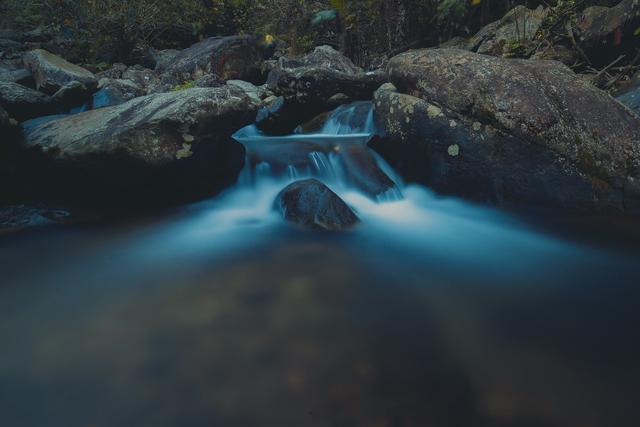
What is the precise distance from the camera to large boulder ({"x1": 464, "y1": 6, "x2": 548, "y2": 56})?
801 centimetres

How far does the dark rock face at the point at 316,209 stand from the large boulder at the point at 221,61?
8.25 metres

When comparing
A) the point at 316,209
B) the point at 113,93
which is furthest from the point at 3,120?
the point at 113,93

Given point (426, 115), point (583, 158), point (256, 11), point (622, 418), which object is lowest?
point (622, 418)

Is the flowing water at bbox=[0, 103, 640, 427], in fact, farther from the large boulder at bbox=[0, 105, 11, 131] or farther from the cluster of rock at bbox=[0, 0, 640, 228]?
the large boulder at bbox=[0, 105, 11, 131]

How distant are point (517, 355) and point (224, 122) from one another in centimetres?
340

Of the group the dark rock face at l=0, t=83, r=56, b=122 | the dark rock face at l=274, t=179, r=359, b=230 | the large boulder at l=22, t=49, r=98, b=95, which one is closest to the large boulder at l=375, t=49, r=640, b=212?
the dark rock face at l=274, t=179, r=359, b=230

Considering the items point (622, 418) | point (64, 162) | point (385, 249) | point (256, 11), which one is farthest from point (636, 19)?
point (256, 11)

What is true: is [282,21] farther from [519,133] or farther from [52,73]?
[519,133]

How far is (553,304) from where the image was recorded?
6.80 feet

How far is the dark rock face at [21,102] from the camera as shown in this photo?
5633 millimetres

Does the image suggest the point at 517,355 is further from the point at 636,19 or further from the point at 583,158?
the point at 636,19

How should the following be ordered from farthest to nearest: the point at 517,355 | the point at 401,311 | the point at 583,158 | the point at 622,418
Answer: the point at 583,158
the point at 401,311
the point at 517,355
the point at 622,418

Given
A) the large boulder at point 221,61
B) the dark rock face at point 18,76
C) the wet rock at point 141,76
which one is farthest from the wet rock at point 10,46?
the large boulder at point 221,61

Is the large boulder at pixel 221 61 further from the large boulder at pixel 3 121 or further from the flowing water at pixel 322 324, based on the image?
the flowing water at pixel 322 324
